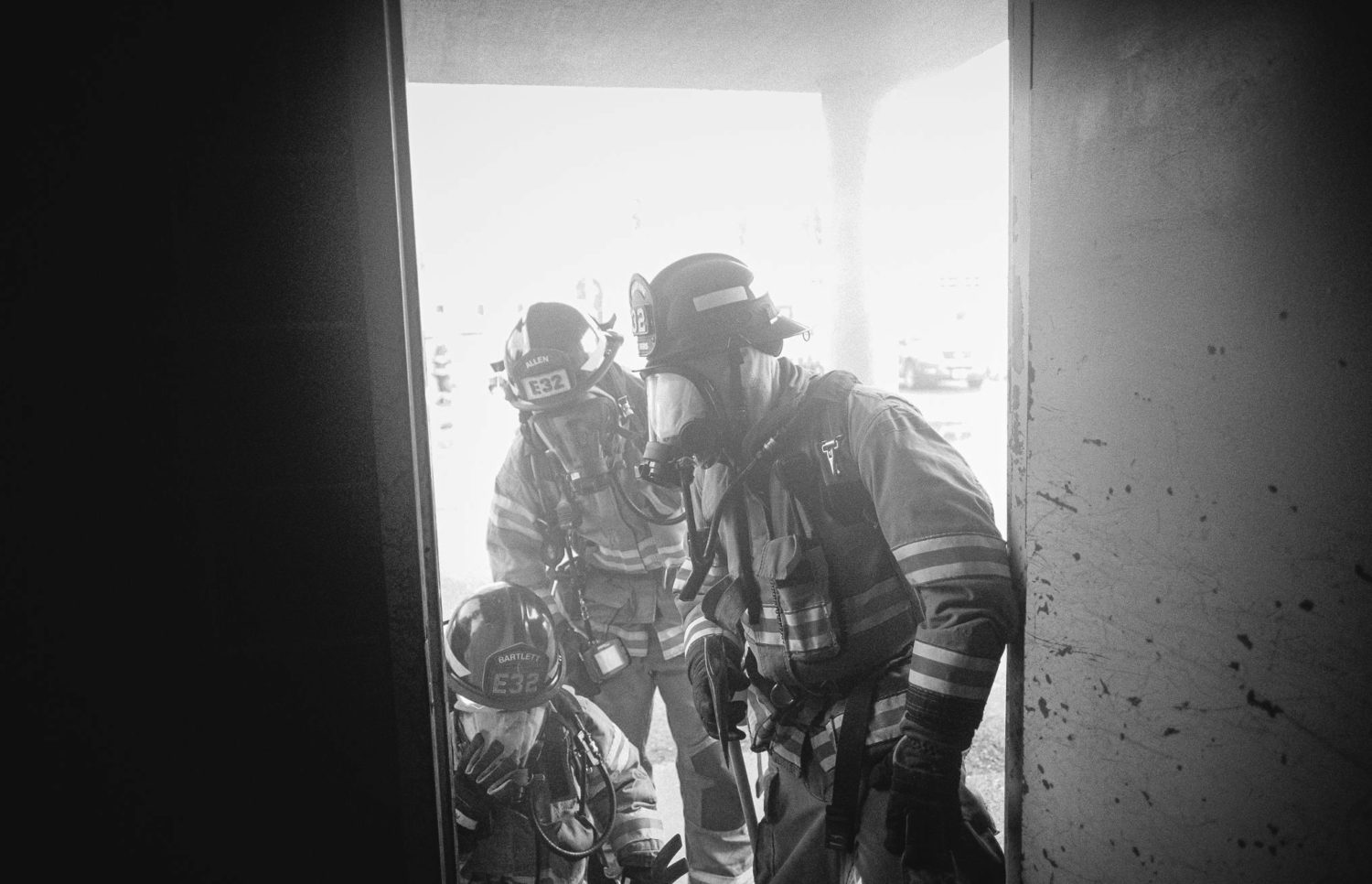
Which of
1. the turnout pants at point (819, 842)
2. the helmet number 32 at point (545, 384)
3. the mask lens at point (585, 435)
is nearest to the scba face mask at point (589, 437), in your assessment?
the mask lens at point (585, 435)

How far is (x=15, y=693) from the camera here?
3.64 feet

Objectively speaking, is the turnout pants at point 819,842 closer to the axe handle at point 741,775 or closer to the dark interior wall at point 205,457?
the axe handle at point 741,775

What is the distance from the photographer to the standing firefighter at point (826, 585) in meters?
1.76

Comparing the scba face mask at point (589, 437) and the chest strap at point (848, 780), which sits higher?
the scba face mask at point (589, 437)

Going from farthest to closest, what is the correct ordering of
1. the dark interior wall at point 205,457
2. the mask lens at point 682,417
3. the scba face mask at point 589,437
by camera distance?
1. the scba face mask at point 589,437
2. the mask lens at point 682,417
3. the dark interior wall at point 205,457

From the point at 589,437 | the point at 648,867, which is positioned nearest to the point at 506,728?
the point at 648,867

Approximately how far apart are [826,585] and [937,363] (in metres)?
8.27

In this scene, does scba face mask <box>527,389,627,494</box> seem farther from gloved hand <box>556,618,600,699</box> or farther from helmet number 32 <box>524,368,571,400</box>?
gloved hand <box>556,618,600,699</box>

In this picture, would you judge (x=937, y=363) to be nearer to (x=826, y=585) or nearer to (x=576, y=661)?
(x=576, y=661)

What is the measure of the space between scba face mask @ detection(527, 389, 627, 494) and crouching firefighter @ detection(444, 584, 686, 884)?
3.09 ft

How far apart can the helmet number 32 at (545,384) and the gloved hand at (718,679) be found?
139 cm

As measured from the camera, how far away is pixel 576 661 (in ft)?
11.6

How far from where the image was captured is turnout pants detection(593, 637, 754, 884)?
3.28 meters

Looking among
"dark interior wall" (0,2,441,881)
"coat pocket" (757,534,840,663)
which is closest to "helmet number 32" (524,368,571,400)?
"coat pocket" (757,534,840,663)
